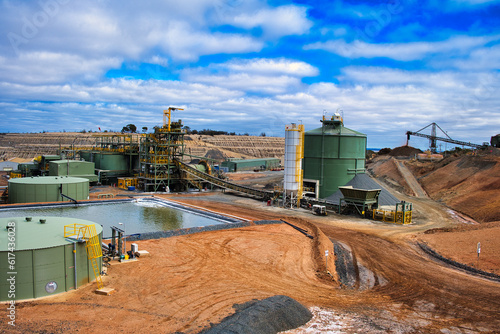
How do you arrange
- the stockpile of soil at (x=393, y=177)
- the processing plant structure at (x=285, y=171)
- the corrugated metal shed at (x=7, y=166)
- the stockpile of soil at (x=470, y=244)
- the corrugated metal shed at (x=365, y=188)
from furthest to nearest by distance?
the corrugated metal shed at (x=7, y=166) → the stockpile of soil at (x=393, y=177) → the corrugated metal shed at (x=365, y=188) → the processing plant structure at (x=285, y=171) → the stockpile of soil at (x=470, y=244)

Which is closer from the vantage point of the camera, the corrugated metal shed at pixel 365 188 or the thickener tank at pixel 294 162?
the corrugated metal shed at pixel 365 188

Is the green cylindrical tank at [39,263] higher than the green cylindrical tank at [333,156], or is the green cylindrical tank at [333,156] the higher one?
the green cylindrical tank at [333,156]

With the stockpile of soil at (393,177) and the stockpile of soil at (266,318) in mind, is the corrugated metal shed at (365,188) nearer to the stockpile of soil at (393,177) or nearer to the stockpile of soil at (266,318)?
the stockpile of soil at (393,177)

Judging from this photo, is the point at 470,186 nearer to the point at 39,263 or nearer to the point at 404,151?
the point at 39,263

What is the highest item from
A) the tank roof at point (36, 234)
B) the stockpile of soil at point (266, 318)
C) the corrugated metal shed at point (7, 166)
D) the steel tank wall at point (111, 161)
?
the steel tank wall at point (111, 161)

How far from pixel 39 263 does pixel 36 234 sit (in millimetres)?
1903

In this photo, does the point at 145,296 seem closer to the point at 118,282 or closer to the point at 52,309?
the point at 118,282

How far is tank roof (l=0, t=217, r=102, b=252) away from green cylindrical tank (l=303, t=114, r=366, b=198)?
3203 centimetres

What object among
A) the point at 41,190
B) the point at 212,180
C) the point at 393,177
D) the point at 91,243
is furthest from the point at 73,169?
the point at 393,177

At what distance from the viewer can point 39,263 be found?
1386 centimetres

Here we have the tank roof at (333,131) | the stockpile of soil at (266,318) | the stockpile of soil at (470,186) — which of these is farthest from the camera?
the tank roof at (333,131)

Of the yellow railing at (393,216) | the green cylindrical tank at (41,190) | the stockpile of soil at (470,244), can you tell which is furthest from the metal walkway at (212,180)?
the stockpile of soil at (470,244)

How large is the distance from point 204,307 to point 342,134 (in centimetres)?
3501

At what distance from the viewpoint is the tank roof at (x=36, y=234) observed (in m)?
14.0
